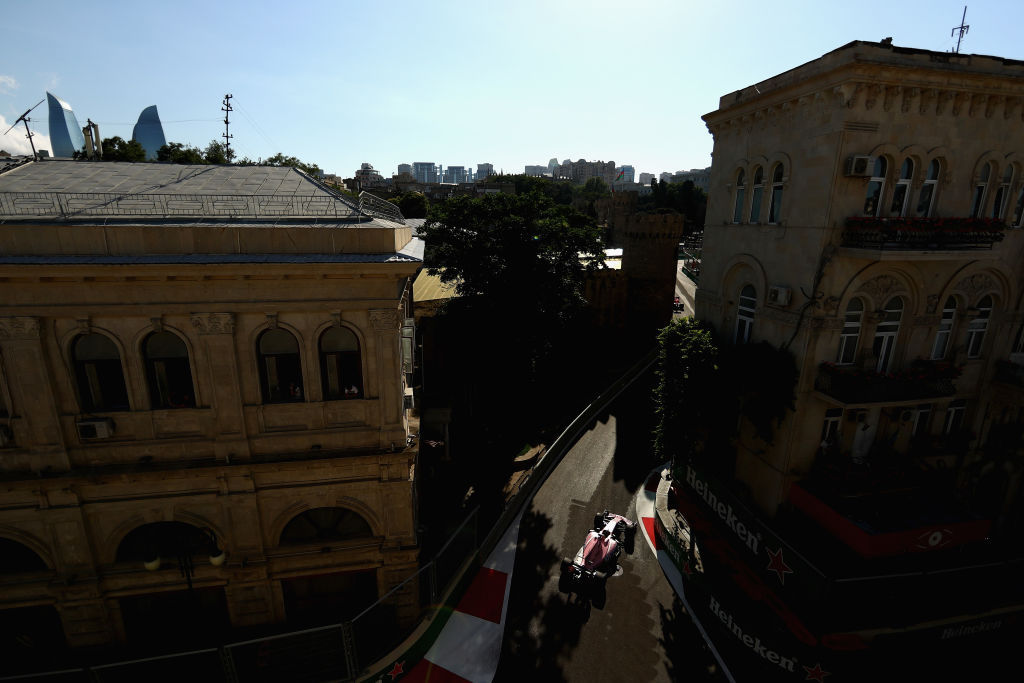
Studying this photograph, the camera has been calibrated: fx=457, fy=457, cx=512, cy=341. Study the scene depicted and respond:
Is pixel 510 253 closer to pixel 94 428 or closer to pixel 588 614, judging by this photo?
pixel 588 614

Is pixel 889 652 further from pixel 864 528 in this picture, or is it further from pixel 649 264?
pixel 649 264

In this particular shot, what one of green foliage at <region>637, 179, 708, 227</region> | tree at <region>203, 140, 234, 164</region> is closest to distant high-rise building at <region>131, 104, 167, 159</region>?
tree at <region>203, 140, 234, 164</region>

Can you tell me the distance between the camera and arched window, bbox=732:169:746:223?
1822cm

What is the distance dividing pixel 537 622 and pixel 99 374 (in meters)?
15.2

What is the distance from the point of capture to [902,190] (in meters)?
15.2

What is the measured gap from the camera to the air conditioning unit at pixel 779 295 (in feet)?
50.9

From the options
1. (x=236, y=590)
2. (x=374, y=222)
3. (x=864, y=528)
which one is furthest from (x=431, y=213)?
(x=864, y=528)

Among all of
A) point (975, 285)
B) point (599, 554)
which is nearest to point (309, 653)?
point (599, 554)

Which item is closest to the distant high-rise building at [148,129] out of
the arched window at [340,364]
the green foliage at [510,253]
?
the green foliage at [510,253]

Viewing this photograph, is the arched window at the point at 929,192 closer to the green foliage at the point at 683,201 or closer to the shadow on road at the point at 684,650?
the shadow on road at the point at 684,650

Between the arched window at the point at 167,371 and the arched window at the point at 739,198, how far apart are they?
19624 millimetres

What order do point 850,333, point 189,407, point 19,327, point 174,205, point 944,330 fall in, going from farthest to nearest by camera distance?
point 944,330, point 850,333, point 174,205, point 189,407, point 19,327

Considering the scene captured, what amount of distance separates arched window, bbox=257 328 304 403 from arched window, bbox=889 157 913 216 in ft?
63.0

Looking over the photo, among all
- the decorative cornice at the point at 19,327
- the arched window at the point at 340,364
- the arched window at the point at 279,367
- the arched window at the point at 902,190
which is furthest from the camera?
the arched window at the point at 902,190
